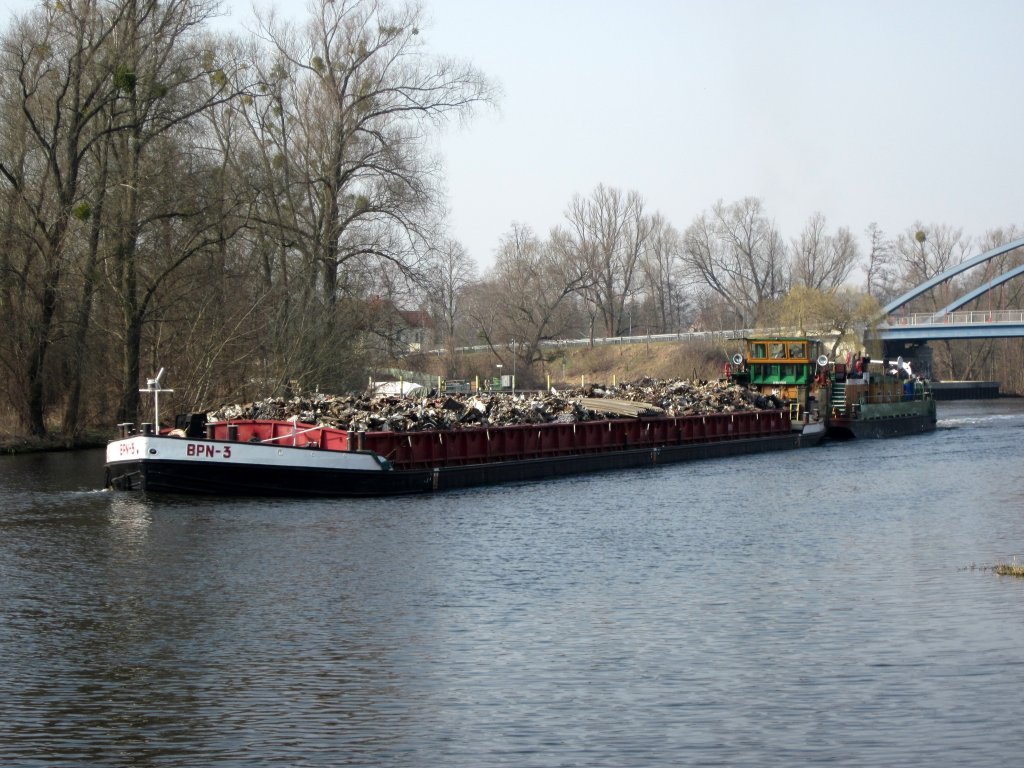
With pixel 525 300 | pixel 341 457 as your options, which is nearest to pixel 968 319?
pixel 525 300

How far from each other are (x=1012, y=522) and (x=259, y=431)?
15.4m

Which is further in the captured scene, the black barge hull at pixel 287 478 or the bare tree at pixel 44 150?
the bare tree at pixel 44 150

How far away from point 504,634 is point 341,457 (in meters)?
12.6

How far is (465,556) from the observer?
19.2 m

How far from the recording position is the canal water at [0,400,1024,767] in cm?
Answer: 1012

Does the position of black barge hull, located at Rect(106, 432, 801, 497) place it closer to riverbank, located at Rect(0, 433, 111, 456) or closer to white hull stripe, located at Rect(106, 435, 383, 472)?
white hull stripe, located at Rect(106, 435, 383, 472)

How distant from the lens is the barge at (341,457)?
24.9 metres

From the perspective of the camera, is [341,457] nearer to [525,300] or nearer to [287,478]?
[287,478]

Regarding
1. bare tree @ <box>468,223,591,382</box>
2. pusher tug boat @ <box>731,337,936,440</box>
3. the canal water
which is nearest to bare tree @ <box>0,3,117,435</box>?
the canal water

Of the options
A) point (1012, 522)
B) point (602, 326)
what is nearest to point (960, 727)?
point (1012, 522)

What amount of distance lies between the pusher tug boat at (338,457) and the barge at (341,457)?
0.07ft

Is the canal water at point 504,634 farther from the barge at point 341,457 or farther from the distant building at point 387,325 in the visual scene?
the distant building at point 387,325

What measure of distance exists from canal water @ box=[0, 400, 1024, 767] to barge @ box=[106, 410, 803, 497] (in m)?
0.63

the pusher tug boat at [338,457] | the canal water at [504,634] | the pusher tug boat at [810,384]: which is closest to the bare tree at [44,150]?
the pusher tug boat at [338,457]
